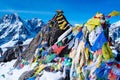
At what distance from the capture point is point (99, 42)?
25875mm

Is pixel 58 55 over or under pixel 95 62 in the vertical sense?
over

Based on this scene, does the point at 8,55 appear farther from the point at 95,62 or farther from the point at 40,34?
the point at 95,62

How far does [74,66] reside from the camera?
27578mm

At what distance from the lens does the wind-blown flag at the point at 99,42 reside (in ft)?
83.9

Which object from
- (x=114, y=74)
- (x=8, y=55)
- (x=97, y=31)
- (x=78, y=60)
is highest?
(x=8, y=55)

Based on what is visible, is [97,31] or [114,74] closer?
[114,74]

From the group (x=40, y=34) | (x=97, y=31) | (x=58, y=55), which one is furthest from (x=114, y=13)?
(x=40, y=34)

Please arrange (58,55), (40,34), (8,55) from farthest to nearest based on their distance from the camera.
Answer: (8,55) < (40,34) < (58,55)

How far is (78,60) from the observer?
27750 mm

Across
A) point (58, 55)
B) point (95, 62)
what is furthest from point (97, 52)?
point (58, 55)

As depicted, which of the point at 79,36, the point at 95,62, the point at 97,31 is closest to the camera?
the point at 95,62

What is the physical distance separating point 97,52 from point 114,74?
2.96m

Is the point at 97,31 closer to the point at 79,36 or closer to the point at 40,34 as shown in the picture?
the point at 79,36

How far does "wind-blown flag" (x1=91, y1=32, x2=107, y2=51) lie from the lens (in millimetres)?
25561
